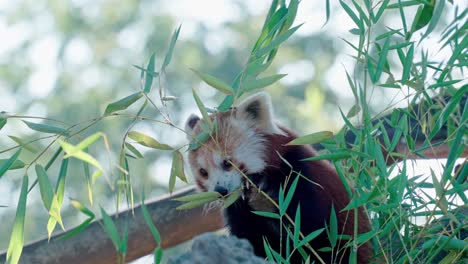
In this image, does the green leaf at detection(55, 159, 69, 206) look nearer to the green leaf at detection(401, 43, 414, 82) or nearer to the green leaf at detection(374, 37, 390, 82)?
the green leaf at detection(374, 37, 390, 82)

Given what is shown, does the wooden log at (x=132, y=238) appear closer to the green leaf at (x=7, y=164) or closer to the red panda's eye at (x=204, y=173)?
the red panda's eye at (x=204, y=173)

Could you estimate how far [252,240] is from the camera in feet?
12.3

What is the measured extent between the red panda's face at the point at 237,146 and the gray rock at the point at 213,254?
1624mm

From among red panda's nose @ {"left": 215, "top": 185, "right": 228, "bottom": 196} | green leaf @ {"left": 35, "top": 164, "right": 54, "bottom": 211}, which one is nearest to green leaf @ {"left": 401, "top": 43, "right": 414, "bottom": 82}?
red panda's nose @ {"left": 215, "top": 185, "right": 228, "bottom": 196}

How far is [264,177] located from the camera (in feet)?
12.2

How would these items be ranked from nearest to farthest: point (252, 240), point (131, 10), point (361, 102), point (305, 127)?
point (361, 102)
point (252, 240)
point (305, 127)
point (131, 10)

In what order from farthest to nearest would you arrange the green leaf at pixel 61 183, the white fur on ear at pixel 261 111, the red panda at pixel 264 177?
1. the white fur on ear at pixel 261 111
2. the red panda at pixel 264 177
3. the green leaf at pixel 61 183

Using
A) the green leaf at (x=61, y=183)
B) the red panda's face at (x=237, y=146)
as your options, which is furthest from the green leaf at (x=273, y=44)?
the red panda's face at (x=237, y=146)

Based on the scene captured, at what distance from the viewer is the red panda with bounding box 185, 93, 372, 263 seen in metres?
3.47

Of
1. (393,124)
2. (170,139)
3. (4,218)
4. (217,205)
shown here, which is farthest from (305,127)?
(393,124)

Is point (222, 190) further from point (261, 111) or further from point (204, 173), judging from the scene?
point (261, 111)

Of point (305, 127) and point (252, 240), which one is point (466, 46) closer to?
point (252, 240)

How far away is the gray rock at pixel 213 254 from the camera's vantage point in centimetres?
198

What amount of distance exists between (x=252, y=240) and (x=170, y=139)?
7.04 meters
